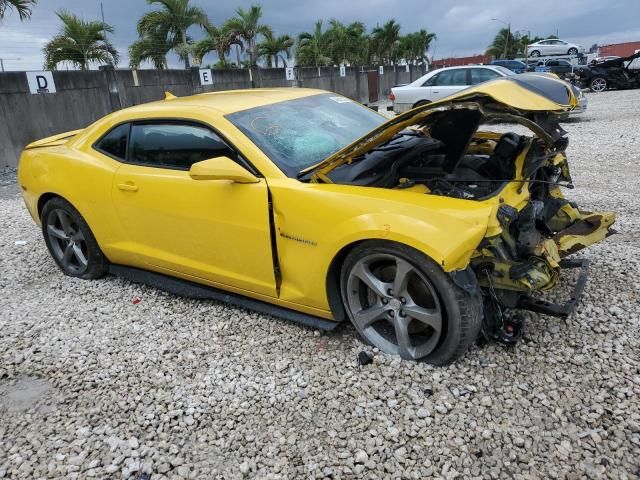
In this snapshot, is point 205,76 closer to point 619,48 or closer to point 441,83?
point 441,83

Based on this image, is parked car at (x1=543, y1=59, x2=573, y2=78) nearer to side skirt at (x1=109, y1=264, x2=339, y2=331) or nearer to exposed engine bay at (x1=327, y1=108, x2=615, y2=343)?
exposed engine bay at (x1=327, y1=108, x2=615, y2=343)

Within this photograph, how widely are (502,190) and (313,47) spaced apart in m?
32.3

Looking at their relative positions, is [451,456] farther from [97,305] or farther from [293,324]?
[97,305]

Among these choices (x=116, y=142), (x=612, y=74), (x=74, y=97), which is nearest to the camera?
(x=116, y=142)

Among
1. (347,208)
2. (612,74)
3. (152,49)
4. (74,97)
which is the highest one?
(152,49)

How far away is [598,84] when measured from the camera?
19438 mm

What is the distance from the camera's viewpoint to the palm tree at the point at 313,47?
107 ft

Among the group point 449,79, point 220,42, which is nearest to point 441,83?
point 449,79

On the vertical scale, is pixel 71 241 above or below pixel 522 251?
below

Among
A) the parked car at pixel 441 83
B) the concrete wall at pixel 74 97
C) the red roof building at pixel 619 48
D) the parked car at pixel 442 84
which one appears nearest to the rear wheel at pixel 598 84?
the parked car at pixel 442 84

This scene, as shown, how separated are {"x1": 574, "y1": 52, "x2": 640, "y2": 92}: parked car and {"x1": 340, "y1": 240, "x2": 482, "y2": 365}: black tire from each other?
806 inches

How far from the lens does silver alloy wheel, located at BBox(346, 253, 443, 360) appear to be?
101 inches

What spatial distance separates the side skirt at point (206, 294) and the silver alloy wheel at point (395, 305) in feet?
0.79

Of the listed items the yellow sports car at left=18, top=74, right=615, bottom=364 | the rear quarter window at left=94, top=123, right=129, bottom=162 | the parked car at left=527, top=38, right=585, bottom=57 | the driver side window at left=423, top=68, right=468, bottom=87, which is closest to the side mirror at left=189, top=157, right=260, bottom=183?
the yellow sports car at left=18, top=74, right=615, bottom=364
